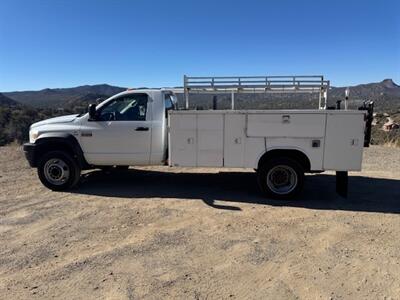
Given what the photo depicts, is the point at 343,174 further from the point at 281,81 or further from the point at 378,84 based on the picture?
the point at 378,84

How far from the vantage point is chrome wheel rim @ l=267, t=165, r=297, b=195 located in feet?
25.3

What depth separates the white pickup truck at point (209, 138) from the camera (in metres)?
7.41

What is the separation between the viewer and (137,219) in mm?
6730

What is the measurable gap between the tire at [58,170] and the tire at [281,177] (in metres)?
3.79

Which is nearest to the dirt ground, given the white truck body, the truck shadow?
the truck shadow

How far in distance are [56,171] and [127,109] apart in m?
1.96

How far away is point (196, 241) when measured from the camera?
5777mm

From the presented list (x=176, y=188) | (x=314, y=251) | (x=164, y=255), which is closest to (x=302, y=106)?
(x=176, y=188)

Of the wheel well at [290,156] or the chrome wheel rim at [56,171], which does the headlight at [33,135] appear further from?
the wheel well at [290,156]

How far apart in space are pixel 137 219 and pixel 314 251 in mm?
2850

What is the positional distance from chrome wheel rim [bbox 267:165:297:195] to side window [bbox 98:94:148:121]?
110 inches

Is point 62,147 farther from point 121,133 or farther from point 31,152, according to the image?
point 121,133

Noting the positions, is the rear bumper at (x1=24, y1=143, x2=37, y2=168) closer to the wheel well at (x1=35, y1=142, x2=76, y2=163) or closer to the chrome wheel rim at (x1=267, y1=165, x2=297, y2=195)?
the wheel well at (x1=35, y1=142, x2=76, y2=163)

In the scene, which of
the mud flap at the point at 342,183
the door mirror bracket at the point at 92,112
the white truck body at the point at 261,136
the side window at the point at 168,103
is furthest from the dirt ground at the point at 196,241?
the side window at the point at 168,103
